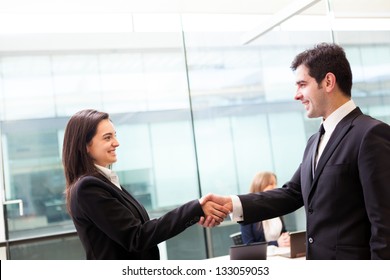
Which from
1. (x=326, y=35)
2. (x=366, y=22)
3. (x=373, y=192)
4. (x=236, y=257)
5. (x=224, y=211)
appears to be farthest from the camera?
(x=326, y=35)

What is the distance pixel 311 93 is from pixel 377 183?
20.9 inches

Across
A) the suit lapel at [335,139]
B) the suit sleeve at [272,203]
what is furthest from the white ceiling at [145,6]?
the suit lapel at [335,139]

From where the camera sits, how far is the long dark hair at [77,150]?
7.40 feet

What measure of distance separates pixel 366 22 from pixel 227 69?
5.21ft

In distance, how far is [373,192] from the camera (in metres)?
1.85

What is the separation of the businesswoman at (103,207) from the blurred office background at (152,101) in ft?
7.34

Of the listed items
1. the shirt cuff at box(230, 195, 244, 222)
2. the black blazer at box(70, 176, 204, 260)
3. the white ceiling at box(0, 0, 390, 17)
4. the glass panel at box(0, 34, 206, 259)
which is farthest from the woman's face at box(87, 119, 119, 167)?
the white ceiling at box(0, 0, 390, 17)

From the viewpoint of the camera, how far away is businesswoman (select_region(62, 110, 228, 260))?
2121 mm

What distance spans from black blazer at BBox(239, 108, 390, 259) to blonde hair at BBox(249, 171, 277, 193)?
2209 mm

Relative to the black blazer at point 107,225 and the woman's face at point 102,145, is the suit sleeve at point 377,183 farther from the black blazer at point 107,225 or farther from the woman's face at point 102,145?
the woman's face at point 102,145

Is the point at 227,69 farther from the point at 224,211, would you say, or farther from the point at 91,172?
the point at 91,172

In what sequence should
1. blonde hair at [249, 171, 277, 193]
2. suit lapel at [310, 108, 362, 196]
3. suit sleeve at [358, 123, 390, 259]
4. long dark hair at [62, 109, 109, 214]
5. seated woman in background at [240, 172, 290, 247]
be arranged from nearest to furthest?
suit sleeve at [358, 123, 390, 259] → suit lapel at [310, 108, 362, 196] → long dark hair at [62, 109, 109, 214] → seated woman in background at [240, 172, 290, 247] → blonde hair at [249, 171, 277, 193]

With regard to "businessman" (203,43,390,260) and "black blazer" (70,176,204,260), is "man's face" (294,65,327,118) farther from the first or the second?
"black blazer" (70,176,204,260)
